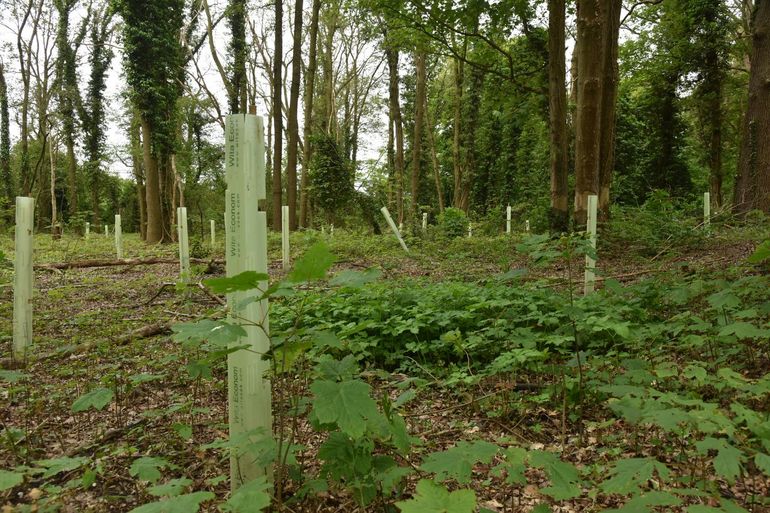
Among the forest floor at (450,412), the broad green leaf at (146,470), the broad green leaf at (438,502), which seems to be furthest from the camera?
the forest floor at (450,412)

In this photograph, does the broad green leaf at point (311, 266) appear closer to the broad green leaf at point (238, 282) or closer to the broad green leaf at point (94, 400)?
the broad green leaf at point (238, 282)

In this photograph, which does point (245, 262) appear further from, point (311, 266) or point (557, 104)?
point (557, 104)

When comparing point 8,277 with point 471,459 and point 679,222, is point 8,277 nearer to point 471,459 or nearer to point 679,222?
point 471,459

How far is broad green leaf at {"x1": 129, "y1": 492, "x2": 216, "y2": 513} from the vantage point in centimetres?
138

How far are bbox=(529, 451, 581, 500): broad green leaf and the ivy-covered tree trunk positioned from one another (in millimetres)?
33195

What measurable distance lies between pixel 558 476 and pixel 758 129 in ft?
42.3

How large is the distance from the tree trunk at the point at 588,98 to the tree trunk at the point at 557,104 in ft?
4.14

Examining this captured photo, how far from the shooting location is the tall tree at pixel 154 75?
1830 cm

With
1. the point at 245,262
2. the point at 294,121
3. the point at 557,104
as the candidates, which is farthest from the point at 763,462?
the point at 294,121

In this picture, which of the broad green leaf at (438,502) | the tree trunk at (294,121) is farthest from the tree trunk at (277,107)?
the broad green leaf at (438,502)

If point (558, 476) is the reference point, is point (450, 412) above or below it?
below

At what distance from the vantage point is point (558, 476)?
1600mm

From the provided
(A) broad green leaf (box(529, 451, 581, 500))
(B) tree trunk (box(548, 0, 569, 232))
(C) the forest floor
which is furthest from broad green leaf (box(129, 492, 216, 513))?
(B) tree trunk (box(548, 0, 569, 232))

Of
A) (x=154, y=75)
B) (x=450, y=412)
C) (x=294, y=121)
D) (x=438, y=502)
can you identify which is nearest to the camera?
(x=438, y=502)
